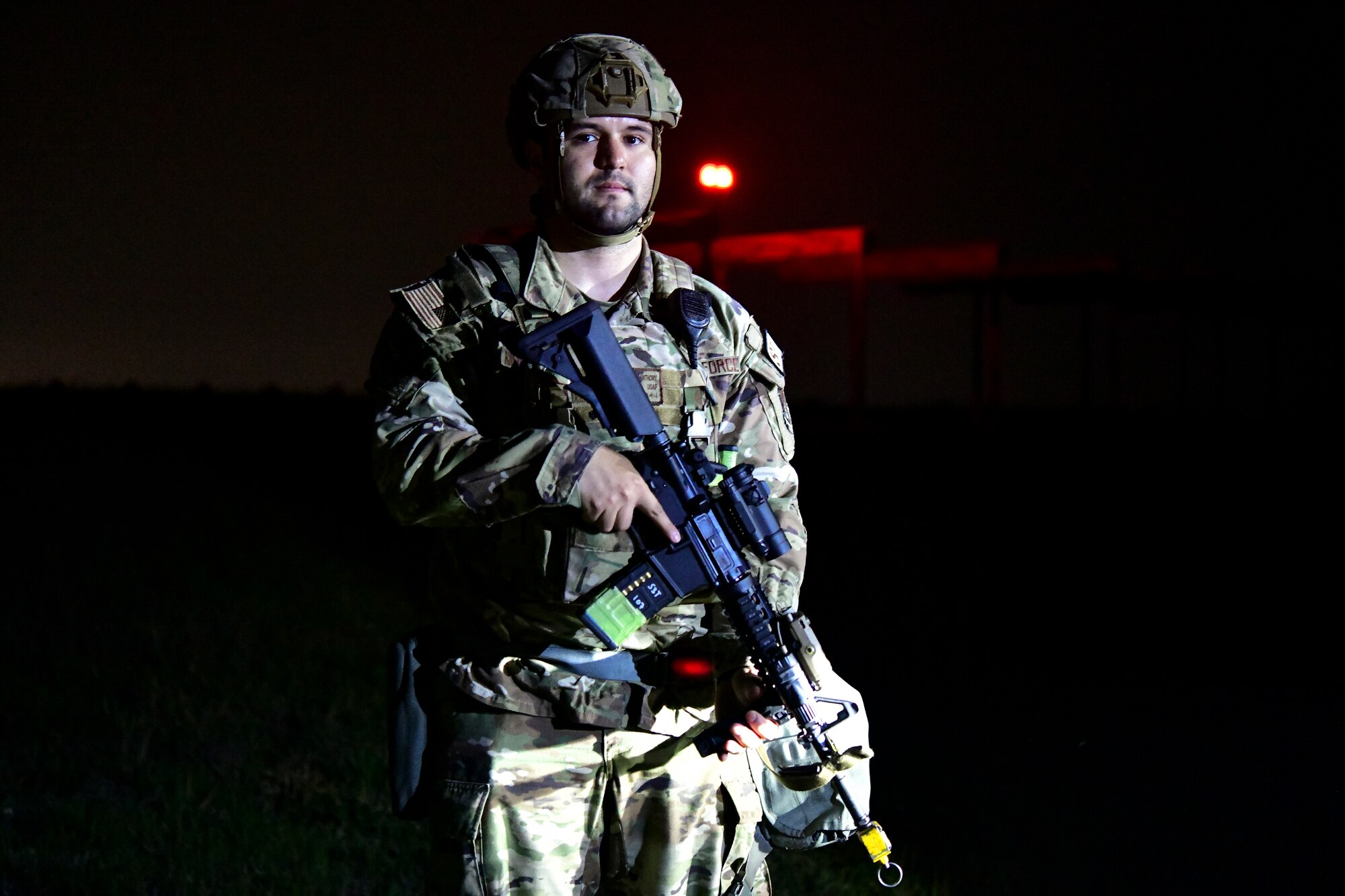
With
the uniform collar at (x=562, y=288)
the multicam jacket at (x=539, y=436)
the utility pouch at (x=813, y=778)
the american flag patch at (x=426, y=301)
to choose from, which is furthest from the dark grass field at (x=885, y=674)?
the american flag patch at (x=426, y=301)

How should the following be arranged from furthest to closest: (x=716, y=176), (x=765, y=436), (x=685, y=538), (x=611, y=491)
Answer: (x=716, y=176)
(x=765, y=436)
(x=685, y=538)
(x=611, y=491)

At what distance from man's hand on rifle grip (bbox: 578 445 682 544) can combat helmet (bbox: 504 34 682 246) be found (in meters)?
0.46

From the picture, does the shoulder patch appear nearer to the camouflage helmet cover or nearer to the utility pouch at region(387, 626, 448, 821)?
the camouflage helmet cover

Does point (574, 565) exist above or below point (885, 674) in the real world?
above

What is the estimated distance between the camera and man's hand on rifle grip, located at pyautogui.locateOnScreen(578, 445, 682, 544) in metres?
1.91

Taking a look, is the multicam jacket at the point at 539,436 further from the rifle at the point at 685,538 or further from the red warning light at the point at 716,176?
the red warning light at the point at 716,176

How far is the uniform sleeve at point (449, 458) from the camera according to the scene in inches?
75.0

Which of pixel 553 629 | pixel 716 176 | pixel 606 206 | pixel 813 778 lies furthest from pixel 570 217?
pixel 716 176

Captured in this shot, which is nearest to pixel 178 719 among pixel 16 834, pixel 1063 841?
pixel 16 834

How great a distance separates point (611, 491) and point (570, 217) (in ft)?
1.73

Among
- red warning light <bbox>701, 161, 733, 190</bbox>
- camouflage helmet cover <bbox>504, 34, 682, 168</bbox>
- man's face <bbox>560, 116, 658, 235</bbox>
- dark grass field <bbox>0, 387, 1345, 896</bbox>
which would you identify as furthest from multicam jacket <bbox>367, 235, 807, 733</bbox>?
red warning light <bbox>701, 161, 733, 190</bbox>

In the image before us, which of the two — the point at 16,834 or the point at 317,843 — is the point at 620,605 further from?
the point at 16,834

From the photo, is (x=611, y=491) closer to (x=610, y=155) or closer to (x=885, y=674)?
(x=610, y=155)

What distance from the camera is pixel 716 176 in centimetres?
605
